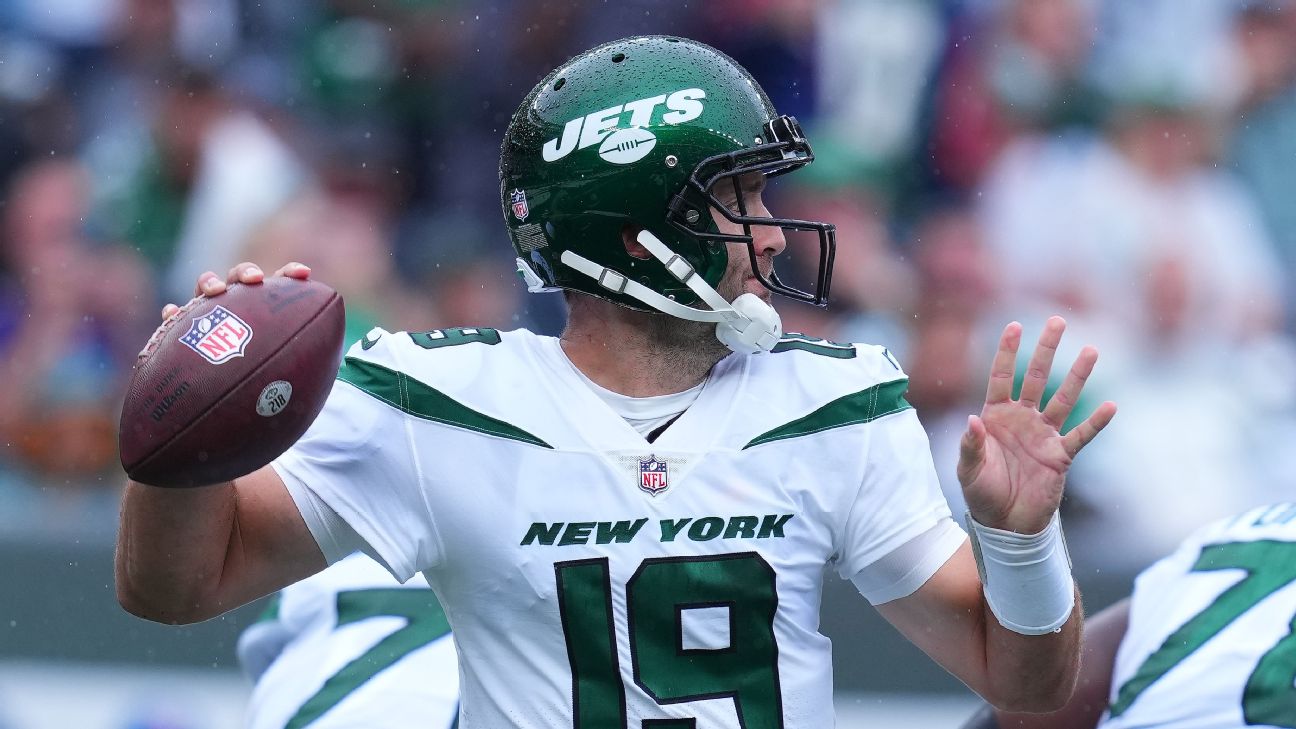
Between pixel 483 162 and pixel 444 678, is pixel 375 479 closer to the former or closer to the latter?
pixel 444 678

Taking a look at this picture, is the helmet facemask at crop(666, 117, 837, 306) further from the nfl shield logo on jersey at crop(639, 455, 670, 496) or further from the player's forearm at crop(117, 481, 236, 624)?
the player's forearm at crop(117, 481, 236, 624)

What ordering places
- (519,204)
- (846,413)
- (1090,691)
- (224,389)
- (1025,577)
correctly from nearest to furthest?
(224,389) < (1025,577) < (846,413) < (519,204) < (1090,691)

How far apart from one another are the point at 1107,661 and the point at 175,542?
5.98ft

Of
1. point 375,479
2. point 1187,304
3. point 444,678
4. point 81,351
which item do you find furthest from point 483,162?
point 375,479

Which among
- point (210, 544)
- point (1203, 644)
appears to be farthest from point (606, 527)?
point (1203, 644)

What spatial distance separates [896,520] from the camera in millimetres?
2346

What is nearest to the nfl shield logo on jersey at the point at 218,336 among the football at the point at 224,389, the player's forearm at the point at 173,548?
the football at the point at 224,389

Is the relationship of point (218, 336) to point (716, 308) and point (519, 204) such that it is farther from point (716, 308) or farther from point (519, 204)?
point (716, 308)

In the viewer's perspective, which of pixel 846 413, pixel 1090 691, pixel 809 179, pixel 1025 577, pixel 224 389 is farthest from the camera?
pixel 809 179

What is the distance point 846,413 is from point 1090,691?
1042 mm

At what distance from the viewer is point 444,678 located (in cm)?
286

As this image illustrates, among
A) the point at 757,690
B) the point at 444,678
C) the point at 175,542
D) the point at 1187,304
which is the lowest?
the point at 1187,304

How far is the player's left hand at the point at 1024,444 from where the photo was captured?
2252 millimetres

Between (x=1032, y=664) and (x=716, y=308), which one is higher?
(x=716, y=308)
